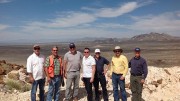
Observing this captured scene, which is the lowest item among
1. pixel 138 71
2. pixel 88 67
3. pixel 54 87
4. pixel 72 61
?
pixel 54 87

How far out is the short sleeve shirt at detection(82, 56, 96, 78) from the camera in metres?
8.62

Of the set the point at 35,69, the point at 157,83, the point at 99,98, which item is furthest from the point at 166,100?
the point at 35,69

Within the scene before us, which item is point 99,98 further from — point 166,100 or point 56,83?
point 166,100

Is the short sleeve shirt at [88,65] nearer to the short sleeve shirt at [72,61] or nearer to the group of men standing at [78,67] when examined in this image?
the group of men standing at [78,67]

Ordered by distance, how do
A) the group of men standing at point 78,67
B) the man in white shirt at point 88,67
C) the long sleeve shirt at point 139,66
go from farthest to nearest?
the man in white shirt at point 88,67, the group of men standing at point 78,67, the long sleeve shirt at point 139,66

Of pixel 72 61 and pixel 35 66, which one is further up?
pixel 72 61

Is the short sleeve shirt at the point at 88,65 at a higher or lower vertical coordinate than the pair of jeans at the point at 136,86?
higher

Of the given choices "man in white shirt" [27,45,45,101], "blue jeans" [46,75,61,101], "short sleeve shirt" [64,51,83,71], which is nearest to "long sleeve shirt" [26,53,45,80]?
"man in white shirt" [27,45,45,101]

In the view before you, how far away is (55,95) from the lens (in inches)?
353

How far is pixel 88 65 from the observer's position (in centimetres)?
864

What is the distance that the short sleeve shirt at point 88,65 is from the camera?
8625 mm

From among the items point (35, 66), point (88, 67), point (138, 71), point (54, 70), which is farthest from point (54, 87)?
point (138, 71)

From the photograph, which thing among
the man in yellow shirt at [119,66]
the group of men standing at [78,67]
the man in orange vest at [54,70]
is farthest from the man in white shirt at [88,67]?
the man in orange vest at [54,70]

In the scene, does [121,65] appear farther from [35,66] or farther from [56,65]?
[35,66]
